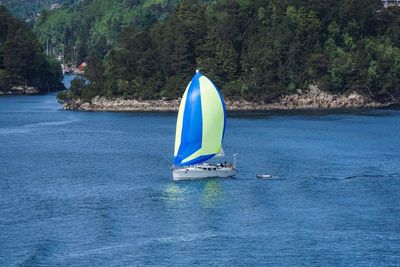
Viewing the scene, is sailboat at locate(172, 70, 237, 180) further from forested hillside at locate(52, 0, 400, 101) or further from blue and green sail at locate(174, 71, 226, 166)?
forested hillside at locate(52, 0, 400, 101)

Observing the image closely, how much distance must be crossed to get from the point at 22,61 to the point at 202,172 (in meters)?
104

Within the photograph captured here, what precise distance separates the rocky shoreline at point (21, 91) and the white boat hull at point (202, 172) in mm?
101118

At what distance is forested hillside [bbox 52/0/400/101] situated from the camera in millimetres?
139750

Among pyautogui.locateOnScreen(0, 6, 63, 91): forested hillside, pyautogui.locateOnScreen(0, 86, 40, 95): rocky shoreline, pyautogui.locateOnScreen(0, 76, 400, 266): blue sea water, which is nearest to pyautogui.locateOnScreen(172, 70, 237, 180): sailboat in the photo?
pyautogui.locateOnScreen(0, 76, 400, 266): blue sea water

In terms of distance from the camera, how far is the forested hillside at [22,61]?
579 ft

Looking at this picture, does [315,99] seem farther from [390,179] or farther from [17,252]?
[17,252]

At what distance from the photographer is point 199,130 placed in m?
80.2

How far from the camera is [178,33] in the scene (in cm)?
14800

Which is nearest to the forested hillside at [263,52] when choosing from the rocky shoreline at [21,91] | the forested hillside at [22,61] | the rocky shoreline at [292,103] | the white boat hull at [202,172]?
the rocky shoreline at [292,103]

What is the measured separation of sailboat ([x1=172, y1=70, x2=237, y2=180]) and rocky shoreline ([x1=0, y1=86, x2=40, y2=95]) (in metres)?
99.4

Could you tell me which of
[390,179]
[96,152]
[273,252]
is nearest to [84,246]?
[273,252]

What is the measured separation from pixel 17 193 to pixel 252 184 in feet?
54.7

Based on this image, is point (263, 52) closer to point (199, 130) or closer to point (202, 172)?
point (199, 130)

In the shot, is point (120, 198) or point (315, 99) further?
point (315, 99)
